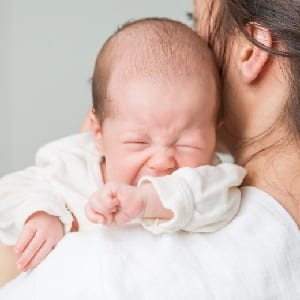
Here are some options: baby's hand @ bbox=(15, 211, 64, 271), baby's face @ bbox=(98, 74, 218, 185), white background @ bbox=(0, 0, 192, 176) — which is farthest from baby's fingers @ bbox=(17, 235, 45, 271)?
white background @ bbox=(0, 0, 192, 176)

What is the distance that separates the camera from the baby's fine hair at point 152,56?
0.96 meters

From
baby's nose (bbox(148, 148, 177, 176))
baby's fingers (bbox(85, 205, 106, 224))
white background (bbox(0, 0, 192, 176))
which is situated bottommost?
white background (bbox(0, 0, 192, 176))

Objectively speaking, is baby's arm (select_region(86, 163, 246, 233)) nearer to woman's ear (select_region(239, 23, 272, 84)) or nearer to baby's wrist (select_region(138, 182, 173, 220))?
baby's wrist (select_region(138, 182, 173, 220))

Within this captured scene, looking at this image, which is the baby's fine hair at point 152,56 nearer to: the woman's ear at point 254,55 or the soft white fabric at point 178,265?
the woman's ear at point 254,55

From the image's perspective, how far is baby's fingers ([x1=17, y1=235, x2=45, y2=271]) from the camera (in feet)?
3.04

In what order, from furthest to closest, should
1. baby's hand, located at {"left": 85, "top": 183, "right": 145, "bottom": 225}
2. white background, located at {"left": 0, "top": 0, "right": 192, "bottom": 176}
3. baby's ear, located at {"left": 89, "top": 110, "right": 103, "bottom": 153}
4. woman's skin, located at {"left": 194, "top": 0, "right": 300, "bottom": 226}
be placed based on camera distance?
white background, located at {"left": 0, "top": 0, "right": 192, "bottom": 176} < baby's ear, located at {"left": 89, "top": 110, "right": 103, "bottom": 153} < woman's skin, located at {"left": 194, "top": 0, "right": 300, "bottom": 226} < baby's hand, located at {"left": 85, "top": 183, "right": 145, "bottom": 225}

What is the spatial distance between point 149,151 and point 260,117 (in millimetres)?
174

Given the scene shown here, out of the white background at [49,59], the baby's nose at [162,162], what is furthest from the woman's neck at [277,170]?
the white background at [49,59]

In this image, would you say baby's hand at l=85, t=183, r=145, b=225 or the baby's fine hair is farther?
the baby's fine hair

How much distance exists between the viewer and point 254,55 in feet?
3.16

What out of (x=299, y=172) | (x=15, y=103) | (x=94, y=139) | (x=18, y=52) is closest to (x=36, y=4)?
(x=18, y=52)

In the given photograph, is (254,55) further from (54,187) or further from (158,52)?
(54,187)

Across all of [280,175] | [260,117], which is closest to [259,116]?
[260,117]

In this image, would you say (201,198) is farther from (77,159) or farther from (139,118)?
(77,159)
